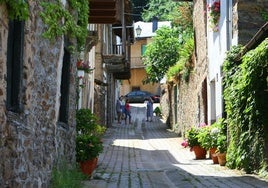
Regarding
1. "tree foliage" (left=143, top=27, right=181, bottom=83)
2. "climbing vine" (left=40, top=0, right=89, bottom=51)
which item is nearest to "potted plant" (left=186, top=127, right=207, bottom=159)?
"climbing vine" (left=40, top=0, right=89, bottom=51)

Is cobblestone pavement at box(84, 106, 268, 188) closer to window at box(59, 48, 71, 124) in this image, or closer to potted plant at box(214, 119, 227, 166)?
potted plant at box(214, 119, 227, 166)

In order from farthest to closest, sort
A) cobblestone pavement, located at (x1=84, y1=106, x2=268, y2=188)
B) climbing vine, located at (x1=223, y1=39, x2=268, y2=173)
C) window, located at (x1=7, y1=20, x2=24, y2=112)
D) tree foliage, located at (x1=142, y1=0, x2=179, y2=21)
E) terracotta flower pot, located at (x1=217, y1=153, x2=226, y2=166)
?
tree foliage, located at (x1=142, y1=0, x2=179, y2=21)
terracotta flower pot, located at (x1=217, y1=153, x2=226, y2=166)
climbing vine, located at (x1=223, y1=39, x2=268, y2=173)
cobblestone pavement, located at (x1=84, y1=106, x2=268, y2=188)
window, located at (x1=7, y1=20, x2=24, y2=112)

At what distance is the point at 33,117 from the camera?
20.0ft

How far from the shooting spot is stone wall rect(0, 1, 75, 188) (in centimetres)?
489

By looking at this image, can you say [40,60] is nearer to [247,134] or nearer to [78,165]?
[78,165]

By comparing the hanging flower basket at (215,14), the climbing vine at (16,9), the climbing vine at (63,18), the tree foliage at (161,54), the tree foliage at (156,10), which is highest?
the tree foliage at (156,10)

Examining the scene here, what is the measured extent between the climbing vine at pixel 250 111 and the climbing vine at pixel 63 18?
328 centimetres

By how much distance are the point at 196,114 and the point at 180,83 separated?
4.67 m

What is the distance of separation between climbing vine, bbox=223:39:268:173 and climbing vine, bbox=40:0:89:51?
3.28 meters

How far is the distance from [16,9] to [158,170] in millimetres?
7949

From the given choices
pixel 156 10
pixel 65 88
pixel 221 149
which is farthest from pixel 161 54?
pixel 65 88

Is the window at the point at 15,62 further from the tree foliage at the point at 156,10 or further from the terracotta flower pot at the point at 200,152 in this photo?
the tree foliage at the point at 156,10

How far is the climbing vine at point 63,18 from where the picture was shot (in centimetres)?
670

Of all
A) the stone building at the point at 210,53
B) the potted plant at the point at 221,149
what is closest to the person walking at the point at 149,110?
the stone building at the point at 210,53
